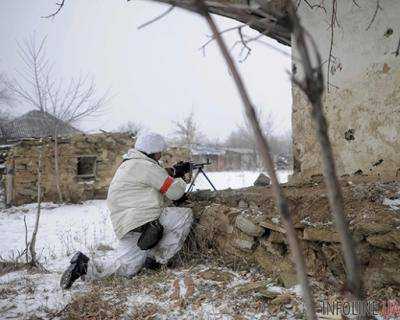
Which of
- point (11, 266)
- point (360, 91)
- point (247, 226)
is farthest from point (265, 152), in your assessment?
point (11, 266)

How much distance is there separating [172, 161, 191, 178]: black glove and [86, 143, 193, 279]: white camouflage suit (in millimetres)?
347

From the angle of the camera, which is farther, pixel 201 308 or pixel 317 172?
pixel 317 172

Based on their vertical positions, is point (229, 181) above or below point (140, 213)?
above

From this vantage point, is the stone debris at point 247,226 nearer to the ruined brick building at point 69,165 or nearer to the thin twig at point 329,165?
the thin twig at point 329,165

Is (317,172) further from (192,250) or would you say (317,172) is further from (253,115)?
(253,115)

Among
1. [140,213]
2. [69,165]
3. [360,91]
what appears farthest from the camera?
[69,165]

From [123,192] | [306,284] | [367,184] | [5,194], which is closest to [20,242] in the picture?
[123,192]

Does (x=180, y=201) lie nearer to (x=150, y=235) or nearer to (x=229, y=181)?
(x=150, y=235)

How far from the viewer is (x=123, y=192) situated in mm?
3840

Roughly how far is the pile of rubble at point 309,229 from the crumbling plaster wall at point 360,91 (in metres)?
0.50

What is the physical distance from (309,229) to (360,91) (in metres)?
1.57

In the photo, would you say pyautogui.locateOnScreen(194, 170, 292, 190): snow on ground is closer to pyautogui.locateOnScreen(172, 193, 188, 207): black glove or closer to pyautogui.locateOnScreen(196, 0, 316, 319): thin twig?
pyautogui.locateOnScreen(172, 193, 188, 207): black glove

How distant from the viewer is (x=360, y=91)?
12.0ft

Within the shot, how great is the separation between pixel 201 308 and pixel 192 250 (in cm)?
121
